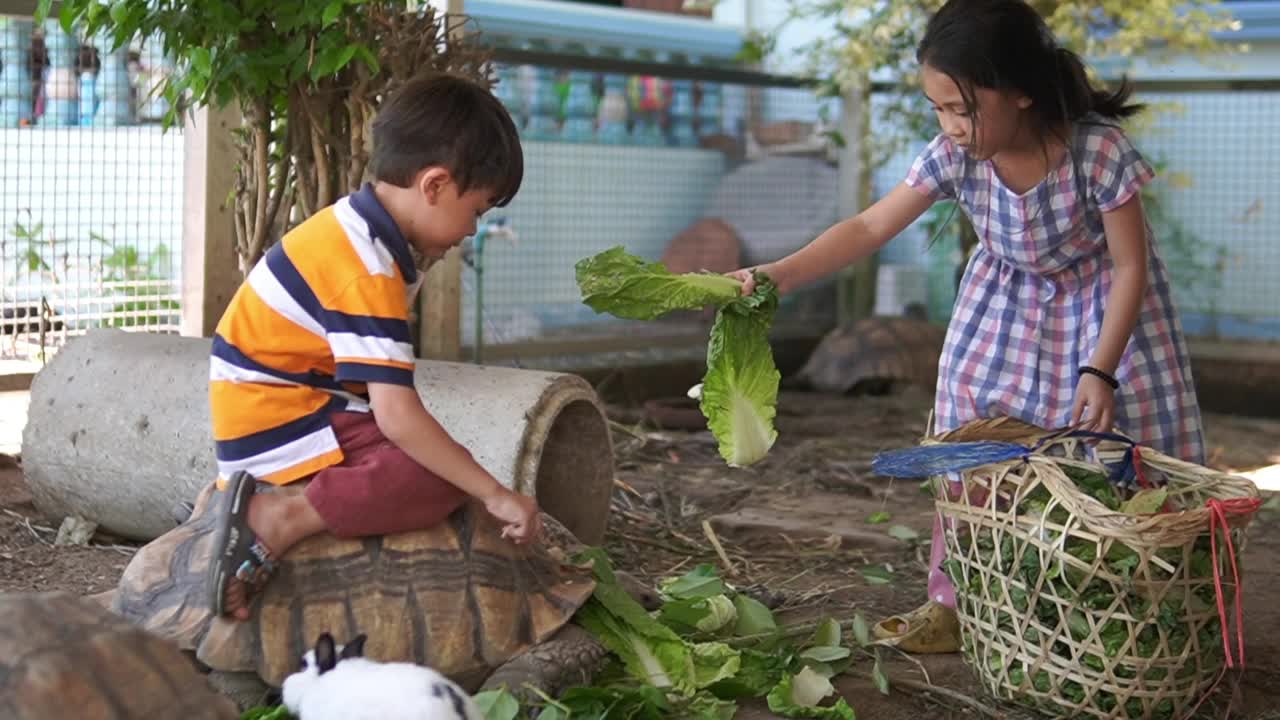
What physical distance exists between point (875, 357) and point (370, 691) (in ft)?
24.2

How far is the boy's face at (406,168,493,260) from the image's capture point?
329cm

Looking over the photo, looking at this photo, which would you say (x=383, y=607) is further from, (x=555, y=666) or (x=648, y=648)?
(x=648, y=648)

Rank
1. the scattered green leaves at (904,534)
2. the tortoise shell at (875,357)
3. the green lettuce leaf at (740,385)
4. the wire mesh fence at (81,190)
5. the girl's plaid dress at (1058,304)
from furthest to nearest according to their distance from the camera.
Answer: the tortoise shell at (875,357), the wire mesh fence at (81,190), the scattered green leaves at (904,534), the green lettuce leaf at (740,385), the girl's plaid dress at (1058,304)

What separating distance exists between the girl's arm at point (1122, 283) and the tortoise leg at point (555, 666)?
1402mm

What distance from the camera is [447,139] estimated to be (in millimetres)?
3279

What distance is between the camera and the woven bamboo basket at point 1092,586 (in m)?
3.29

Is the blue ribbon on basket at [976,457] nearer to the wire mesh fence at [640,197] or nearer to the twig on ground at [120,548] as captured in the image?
the twig on ground at [120,548]

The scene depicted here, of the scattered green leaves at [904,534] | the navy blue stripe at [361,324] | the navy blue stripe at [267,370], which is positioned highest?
the navy blue stripe at [361,324]

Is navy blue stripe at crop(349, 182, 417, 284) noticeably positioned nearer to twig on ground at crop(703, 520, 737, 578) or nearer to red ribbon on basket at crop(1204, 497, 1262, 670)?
red ribbon on basket at crop(1204, 497, 1262, 670)

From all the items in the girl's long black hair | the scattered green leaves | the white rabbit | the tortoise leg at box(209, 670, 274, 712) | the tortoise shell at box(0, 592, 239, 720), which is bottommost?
the scattered green leaves

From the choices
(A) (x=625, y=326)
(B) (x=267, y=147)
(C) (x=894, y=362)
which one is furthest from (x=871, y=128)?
(B) (x=267, y=147)

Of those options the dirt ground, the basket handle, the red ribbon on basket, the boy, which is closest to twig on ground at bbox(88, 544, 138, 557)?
the dirt ground

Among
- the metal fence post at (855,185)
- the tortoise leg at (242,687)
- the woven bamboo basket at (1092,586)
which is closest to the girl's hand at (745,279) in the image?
the woven bamboo basket at (1092,586)

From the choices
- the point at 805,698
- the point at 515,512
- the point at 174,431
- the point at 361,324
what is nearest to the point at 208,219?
the point at 174,431
